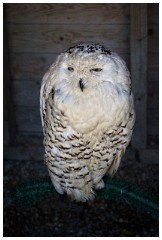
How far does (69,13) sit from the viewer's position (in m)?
3.66

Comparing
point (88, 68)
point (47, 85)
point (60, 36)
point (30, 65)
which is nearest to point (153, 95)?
point (60, 36)

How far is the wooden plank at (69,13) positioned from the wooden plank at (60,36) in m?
0.04

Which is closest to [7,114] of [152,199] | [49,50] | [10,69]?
[10,69]

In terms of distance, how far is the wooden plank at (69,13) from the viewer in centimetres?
362

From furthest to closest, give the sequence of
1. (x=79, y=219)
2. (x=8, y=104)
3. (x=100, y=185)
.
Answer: (x=8, y=104) → (x=79, y=219) → (x=100, y=185)

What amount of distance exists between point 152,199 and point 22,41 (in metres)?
1.91

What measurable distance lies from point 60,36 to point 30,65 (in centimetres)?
33

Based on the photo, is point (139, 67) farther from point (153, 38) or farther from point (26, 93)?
point (26, 93)

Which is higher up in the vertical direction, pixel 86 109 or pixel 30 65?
pixel 30 65

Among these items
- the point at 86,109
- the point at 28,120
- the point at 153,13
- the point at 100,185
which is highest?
the point at 153,13

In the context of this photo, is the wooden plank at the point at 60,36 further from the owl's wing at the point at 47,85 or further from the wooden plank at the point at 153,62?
the owl's wing at the point at 47,85

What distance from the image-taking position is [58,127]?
227 cm

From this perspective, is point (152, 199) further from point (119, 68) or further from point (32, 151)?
point (32, 151)

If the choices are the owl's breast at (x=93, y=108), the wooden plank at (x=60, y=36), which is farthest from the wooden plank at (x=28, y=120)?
the owl's breast at (x=93, y=108)
